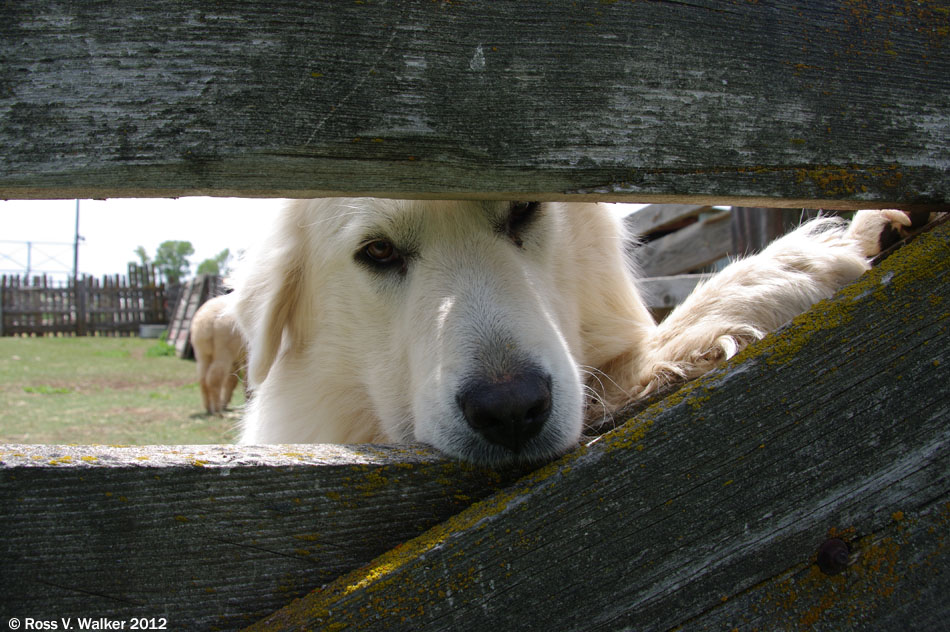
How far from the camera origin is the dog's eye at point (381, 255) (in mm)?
2369

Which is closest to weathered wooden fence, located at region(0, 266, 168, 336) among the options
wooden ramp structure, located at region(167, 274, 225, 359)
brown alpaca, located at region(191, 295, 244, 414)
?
wooden ramp structure, located at region(167, 274, 225, 359)

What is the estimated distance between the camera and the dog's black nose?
1.56 meters

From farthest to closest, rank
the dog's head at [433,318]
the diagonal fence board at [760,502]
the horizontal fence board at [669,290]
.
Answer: the horizontal fence board at [669,290] < the dog's head at [433,318] < the diagonal fence board at [760,502]

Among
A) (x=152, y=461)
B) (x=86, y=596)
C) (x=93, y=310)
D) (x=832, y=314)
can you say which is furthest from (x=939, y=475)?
(x=93, y=310)

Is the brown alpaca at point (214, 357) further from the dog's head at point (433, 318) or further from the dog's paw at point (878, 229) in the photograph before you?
the dog's paw at point (878, 229)

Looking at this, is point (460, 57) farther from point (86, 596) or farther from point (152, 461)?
point (86, 596)

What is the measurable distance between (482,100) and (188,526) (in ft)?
2.78

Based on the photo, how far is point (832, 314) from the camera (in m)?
1.22

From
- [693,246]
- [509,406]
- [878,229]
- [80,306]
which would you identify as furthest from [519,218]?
[80,306]

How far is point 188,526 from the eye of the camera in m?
1.08

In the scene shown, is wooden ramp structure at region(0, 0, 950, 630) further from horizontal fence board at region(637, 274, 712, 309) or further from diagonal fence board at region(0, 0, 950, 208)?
horizontal fence board at region(637, 274, 712, 309)

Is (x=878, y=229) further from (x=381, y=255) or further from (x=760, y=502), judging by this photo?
(x=381, y=255)

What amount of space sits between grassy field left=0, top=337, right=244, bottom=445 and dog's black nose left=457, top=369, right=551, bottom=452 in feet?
12.0

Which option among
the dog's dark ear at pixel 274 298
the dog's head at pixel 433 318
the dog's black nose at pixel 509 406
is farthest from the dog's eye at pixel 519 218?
the dog's dark ear at pixel 274 298
